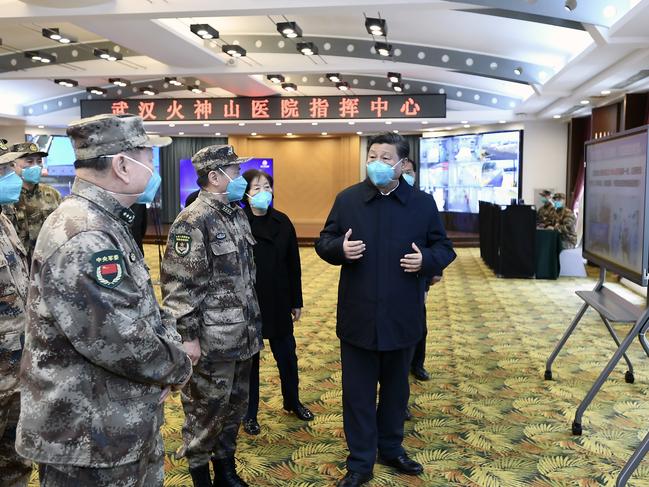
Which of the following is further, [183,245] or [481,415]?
[481,415]

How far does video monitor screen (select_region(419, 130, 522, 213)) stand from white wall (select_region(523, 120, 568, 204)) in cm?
29

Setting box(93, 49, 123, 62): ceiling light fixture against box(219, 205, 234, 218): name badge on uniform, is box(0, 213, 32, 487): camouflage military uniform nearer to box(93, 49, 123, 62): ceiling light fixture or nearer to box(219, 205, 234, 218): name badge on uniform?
box(219, 205, 234, 218): name badge on uniform

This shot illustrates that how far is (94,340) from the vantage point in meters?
1.48

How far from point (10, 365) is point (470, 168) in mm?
13424

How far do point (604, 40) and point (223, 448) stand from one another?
482 centimetres

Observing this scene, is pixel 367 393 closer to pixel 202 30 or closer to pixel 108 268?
pixel 108 268

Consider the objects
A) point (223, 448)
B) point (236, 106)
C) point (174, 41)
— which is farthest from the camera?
point (236, 106)

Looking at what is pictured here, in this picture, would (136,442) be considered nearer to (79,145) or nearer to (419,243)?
(79,145)

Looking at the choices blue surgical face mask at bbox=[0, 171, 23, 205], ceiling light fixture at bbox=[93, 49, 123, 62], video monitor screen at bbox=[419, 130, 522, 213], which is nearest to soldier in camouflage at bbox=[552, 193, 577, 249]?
video monitor screen at bbox=[419, 130, 522, 213]

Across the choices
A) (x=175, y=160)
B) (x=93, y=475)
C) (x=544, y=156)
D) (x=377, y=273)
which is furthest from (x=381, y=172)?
(x=175, y=160)

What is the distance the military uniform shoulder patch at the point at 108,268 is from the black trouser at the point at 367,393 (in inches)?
57.3

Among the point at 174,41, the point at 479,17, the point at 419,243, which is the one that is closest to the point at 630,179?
the point at 419,243

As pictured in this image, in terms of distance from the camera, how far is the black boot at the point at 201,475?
2527mm

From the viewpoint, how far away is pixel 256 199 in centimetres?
321
